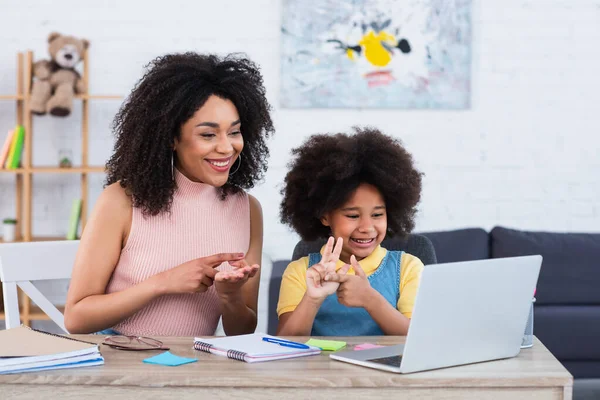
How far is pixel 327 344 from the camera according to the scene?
1.62 metres

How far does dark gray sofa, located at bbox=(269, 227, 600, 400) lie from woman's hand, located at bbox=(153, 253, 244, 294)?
5.60 ft

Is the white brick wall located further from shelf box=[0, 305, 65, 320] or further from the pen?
the pen

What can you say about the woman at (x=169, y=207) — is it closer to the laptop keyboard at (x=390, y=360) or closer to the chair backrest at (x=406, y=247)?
the chair backrest at (x=406, y=247)

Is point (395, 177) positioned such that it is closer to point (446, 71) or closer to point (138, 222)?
point (138, 222)

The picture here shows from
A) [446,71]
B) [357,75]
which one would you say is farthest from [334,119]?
[446,71]

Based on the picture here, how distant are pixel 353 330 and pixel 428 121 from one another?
2.50 metres

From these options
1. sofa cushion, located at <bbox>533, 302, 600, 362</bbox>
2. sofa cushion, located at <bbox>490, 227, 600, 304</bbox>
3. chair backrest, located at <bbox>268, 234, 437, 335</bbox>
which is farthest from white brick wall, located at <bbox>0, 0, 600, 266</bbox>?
chair backrest, located at <bbox>268, 234, 437, 335</bbox>

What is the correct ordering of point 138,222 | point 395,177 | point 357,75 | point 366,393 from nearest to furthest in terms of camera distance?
1. point 366,393
2. point 138,222
3. point 395,177
4. point 357,75

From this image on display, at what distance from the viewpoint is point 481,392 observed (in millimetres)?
1381

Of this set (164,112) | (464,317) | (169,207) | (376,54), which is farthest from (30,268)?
(376,54)

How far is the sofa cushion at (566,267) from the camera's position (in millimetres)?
3656

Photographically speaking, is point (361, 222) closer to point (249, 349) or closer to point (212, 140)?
point (212, 140)

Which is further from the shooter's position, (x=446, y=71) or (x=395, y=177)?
(x=446, y=71)

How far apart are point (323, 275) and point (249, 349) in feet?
0.84
